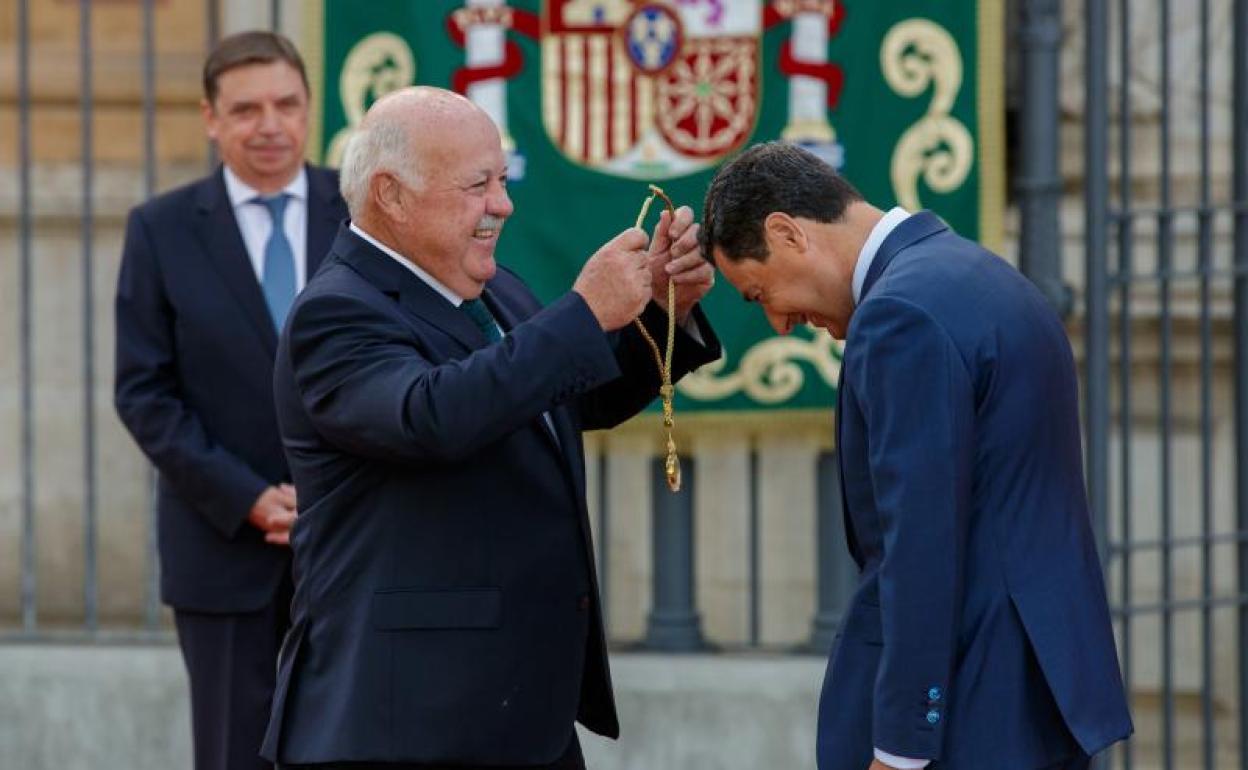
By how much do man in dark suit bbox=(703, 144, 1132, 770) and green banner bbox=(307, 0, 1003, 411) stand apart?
243 cm

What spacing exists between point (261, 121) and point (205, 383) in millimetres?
525

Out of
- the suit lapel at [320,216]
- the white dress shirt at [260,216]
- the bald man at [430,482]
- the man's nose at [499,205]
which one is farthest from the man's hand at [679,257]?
the white dress shirt at [260,216]

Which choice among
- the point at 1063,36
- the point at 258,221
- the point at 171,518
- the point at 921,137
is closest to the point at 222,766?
the point at 171,518

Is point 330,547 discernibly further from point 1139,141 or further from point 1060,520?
point 1139,141

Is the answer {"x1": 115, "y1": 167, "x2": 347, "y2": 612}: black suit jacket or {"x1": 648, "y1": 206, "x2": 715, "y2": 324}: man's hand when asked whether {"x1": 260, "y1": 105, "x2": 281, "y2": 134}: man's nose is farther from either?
{"x1": 648, "y1": 206, "x2": 715, "y2": 324}: man's hand

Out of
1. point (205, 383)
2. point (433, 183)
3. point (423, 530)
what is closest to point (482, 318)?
point (433, 183)

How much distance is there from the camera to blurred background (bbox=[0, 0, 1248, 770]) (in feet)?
19.0

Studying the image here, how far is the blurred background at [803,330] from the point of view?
578 centimetres

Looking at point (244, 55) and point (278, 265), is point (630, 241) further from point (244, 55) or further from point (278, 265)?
point (244, 55)

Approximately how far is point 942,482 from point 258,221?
2017mm

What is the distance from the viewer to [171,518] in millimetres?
4754

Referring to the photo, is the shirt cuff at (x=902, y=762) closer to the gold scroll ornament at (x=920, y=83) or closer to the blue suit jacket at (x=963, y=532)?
the blue suit jacket at (x=963, y=532)

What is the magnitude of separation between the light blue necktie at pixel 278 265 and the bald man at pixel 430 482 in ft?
3.61

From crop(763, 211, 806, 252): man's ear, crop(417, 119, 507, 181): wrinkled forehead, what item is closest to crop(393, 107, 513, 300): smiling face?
crop(417, 119, 507, 181): wrinkled forehead
